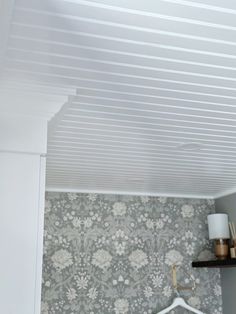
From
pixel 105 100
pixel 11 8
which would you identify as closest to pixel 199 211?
pixel 105 100

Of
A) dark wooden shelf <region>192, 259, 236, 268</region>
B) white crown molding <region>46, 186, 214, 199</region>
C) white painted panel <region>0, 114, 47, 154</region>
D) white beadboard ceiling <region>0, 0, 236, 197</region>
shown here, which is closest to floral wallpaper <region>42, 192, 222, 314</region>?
white crown molding <region>46, 186, 214, 199</region>

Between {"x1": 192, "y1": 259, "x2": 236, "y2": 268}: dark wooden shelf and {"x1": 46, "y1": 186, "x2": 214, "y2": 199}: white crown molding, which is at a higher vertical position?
{"x1": 46, "y1": 186, "x2": 214, "y2": 199}: white crown molding

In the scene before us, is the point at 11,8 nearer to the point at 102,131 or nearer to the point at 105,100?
the point at 105,100

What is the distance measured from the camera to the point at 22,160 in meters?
1.74

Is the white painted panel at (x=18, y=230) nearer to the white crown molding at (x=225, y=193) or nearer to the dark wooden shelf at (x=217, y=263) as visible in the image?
the dark wooden shelf at (x=217, y=263)

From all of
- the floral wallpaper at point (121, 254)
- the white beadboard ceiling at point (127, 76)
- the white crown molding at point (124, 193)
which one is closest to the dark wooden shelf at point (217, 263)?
the floral wallpaper at point (121, 254)

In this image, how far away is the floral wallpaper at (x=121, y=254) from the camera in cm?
343

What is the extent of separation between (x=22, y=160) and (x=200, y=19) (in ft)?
2.84

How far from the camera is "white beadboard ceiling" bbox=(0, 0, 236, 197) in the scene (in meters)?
1.32

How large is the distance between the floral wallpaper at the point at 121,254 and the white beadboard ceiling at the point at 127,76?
2.71 ft

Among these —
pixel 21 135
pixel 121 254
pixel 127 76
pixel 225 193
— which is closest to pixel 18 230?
pixel 21 135

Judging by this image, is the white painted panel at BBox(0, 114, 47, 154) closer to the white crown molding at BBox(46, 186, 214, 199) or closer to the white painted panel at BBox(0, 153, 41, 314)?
the white painted panel at BBox(0, 153, 41, 314)

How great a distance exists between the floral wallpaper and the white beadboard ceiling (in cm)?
83

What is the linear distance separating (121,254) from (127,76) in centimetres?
220
